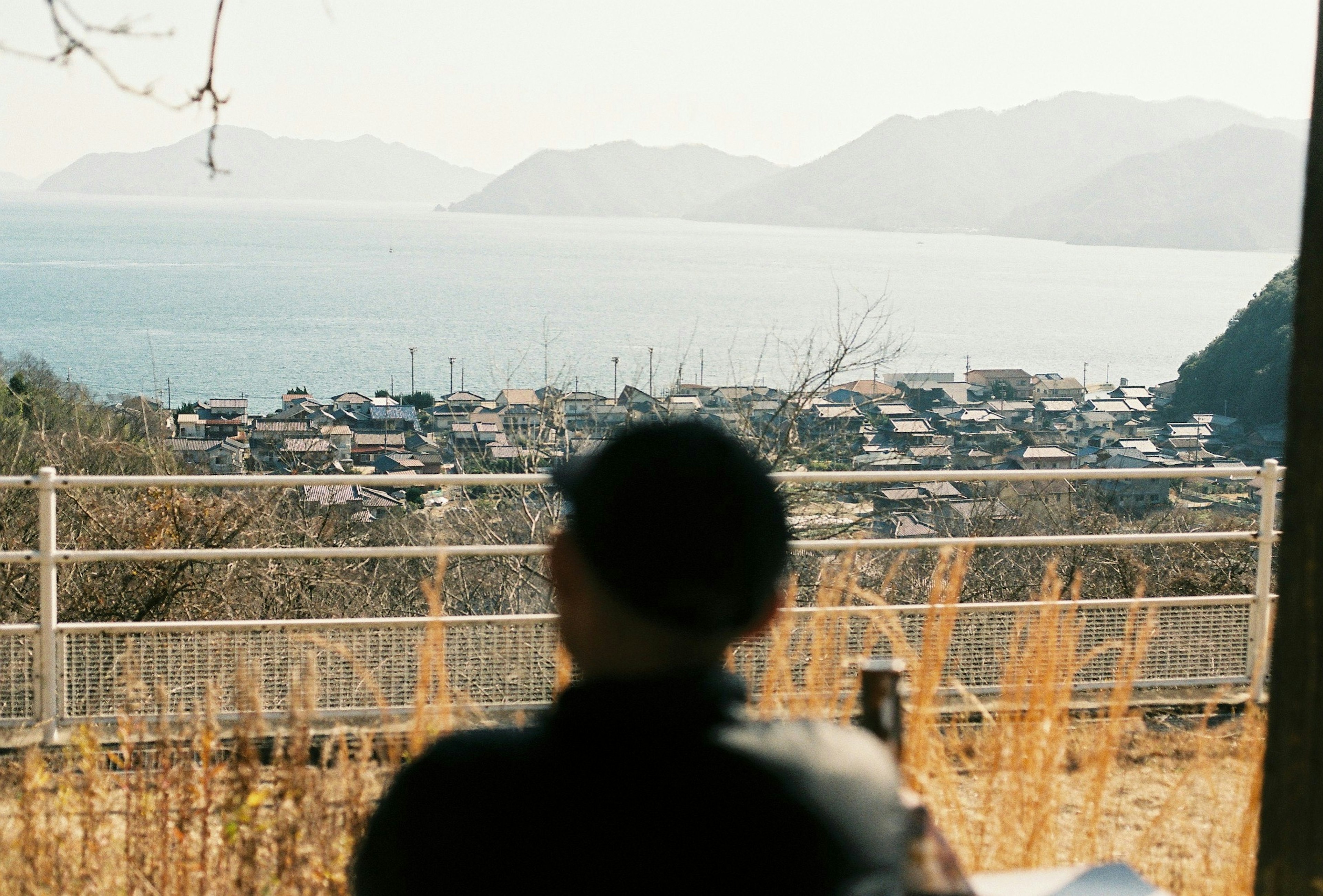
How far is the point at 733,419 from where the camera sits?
13.6 metres

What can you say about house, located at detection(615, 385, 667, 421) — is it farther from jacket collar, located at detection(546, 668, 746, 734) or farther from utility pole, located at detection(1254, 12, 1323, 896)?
jacket collar, located at detection(546, 668, 746, 734)

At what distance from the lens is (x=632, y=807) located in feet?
3.73

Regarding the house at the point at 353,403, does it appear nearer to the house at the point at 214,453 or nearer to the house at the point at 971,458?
the house at the point at 214,453

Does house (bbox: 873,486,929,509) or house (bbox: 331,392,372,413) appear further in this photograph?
house (bbox: 331,392,372,413)

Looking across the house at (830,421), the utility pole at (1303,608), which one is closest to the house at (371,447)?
the house at (830,421)

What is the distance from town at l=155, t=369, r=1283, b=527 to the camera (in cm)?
1334

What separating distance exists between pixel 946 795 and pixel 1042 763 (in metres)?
0.30

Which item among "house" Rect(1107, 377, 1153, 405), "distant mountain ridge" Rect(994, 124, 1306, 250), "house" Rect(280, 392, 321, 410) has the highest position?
"distant mountain ridge" Rect(994, 124, 1306, 250)

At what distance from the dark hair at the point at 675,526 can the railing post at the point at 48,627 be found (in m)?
Result: 4.27

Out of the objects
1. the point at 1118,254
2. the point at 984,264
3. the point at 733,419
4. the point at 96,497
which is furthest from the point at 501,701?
the point at 1118,254

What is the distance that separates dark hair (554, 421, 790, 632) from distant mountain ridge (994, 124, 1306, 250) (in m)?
81.4

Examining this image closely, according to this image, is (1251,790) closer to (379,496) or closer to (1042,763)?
(1042,763)

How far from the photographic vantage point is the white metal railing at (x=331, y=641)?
15.5ft

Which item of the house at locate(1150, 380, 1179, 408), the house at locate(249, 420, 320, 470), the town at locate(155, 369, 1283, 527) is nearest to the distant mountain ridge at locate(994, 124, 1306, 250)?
the house at locate(1150, 380, 1179, 408)
